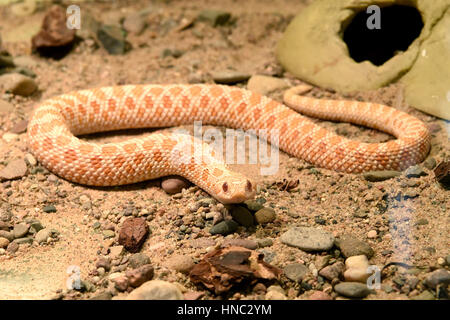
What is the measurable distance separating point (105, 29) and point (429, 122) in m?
5.70

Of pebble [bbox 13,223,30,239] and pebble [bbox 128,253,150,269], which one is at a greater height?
pebble [bbox 13,223,30,239]

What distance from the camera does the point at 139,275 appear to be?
408 centimetres

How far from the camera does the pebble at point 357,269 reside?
13.1 feet

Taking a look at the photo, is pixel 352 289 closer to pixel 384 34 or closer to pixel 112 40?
pixel 384 34

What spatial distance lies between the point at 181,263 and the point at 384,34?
500cm

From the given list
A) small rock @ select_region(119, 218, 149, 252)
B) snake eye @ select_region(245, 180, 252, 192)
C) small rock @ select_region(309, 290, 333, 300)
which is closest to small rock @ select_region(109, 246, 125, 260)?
small rock @ select_region(119, 218, 149, 252)

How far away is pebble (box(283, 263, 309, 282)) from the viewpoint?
4098mm

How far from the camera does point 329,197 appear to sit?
210 inches

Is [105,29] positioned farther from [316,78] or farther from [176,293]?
[176,293]

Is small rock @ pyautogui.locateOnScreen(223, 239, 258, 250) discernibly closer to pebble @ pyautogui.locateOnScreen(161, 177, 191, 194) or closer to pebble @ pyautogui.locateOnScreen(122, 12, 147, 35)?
pebble @ pyautogui.locateOnScreen(161, 177, 191, 194)

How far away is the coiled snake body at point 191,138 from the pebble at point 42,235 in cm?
93

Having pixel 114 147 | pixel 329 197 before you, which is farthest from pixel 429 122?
pixel 114 147

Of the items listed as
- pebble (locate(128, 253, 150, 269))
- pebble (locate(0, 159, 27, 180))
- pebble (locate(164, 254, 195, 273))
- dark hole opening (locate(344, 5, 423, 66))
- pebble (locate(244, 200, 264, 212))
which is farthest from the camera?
dark hole opening (locate(344, 5, 423, 66))

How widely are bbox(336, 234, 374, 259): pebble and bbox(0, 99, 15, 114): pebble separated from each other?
509 cm
